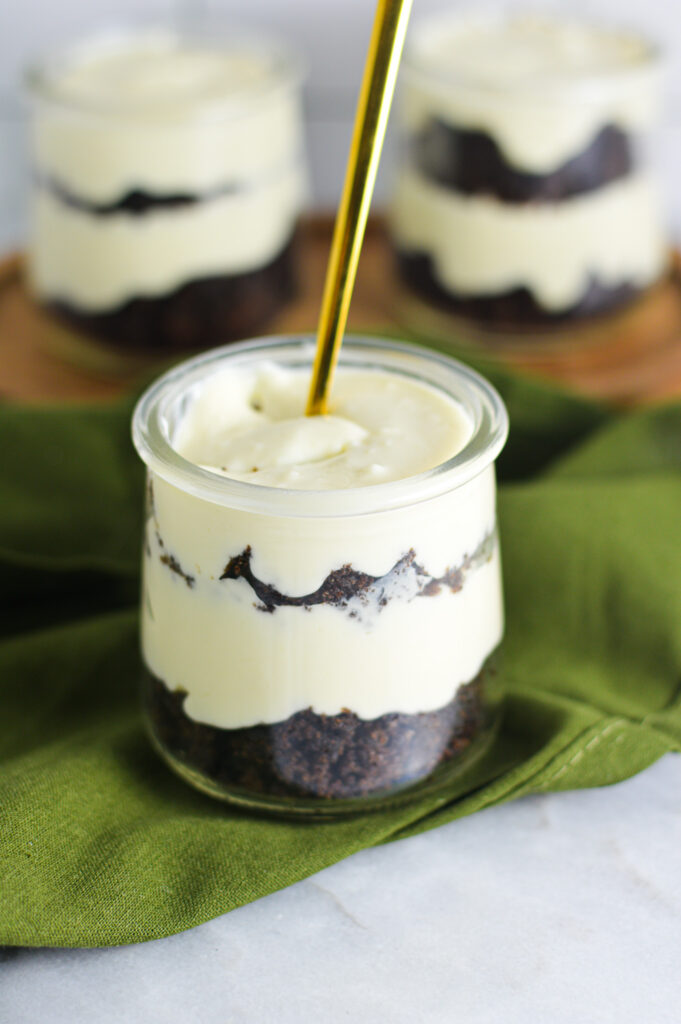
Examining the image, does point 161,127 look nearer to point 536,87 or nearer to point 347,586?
point 536,87

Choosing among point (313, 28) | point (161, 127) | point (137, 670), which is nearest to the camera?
point (137, 670)

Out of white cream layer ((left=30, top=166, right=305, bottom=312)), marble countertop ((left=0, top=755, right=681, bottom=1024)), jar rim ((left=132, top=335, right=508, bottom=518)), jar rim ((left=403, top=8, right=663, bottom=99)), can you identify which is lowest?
marble countertop ((left=0, top=755, right=681, bottom=1024))

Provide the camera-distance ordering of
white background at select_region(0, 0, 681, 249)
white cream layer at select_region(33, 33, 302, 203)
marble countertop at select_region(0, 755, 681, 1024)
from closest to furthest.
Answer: marble countertop at select_region(0, 755, 681, 1024) < white cream layer at select_region(33, 33, 302, 203) < white background at select_region(0, 0, 681, 249)

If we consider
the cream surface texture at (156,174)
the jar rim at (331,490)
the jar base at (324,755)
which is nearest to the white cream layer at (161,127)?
the cream surface texture at (156,174)

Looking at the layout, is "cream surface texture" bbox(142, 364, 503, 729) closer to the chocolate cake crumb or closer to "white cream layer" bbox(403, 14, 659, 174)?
the chocolate cake crumb

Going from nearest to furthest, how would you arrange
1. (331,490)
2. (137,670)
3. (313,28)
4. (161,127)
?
(331,490), (137,670), (161,127), (313,28)

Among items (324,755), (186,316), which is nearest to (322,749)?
(324,755)

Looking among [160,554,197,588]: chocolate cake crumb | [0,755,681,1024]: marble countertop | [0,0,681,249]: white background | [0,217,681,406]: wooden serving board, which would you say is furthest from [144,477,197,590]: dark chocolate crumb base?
[0,0,681,249]: white background
